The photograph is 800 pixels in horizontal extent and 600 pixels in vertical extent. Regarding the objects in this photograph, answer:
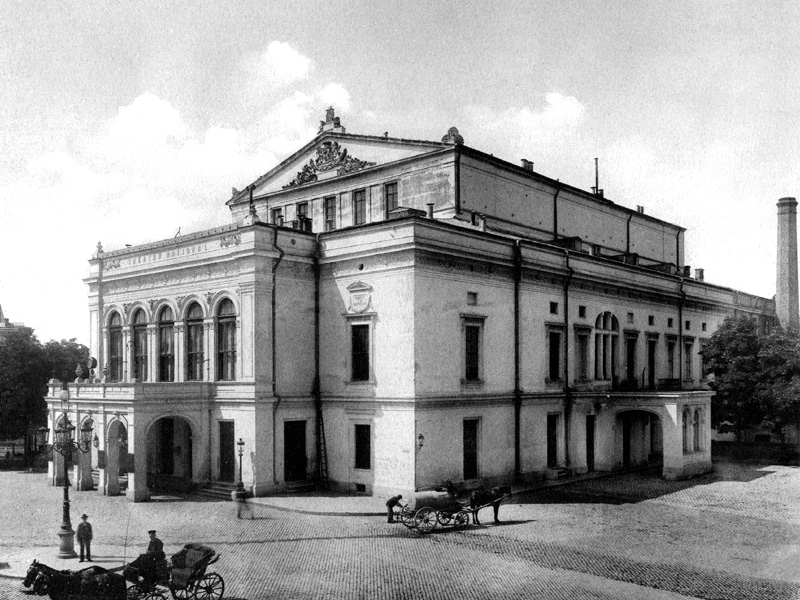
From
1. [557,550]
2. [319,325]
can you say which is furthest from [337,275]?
[557,550]

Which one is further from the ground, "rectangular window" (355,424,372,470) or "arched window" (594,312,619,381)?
"arched window" (594,312,619,381)

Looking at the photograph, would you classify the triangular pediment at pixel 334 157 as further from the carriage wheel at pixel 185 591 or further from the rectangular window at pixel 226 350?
the carriage wheel at pixel 185 591

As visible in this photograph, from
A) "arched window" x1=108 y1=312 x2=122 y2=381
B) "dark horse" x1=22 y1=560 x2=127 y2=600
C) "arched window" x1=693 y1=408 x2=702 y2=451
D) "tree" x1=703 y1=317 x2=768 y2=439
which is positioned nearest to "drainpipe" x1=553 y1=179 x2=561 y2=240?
"arched window" x1=693 y1=408 x2=702 y2=451

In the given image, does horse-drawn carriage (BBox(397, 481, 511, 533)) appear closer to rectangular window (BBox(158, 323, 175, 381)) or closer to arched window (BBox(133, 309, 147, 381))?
rectangular window (BBox(158, 323, 175, 381))

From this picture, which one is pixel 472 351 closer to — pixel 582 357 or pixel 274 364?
pixel 274 364

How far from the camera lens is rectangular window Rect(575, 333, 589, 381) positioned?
38.8 meters

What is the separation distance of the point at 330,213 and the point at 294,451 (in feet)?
46.2

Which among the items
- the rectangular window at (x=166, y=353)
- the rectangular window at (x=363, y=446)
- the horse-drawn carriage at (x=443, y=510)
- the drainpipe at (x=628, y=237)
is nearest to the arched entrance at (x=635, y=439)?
the drainpipe at (x=628, y=237)

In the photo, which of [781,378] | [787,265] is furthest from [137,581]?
[787,265]

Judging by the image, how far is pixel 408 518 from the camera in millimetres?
25031

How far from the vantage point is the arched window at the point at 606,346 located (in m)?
39.8

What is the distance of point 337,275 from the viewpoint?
32844 mm

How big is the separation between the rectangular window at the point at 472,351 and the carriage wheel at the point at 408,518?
8.41m

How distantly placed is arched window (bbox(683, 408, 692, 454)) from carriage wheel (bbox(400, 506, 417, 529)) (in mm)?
17969
